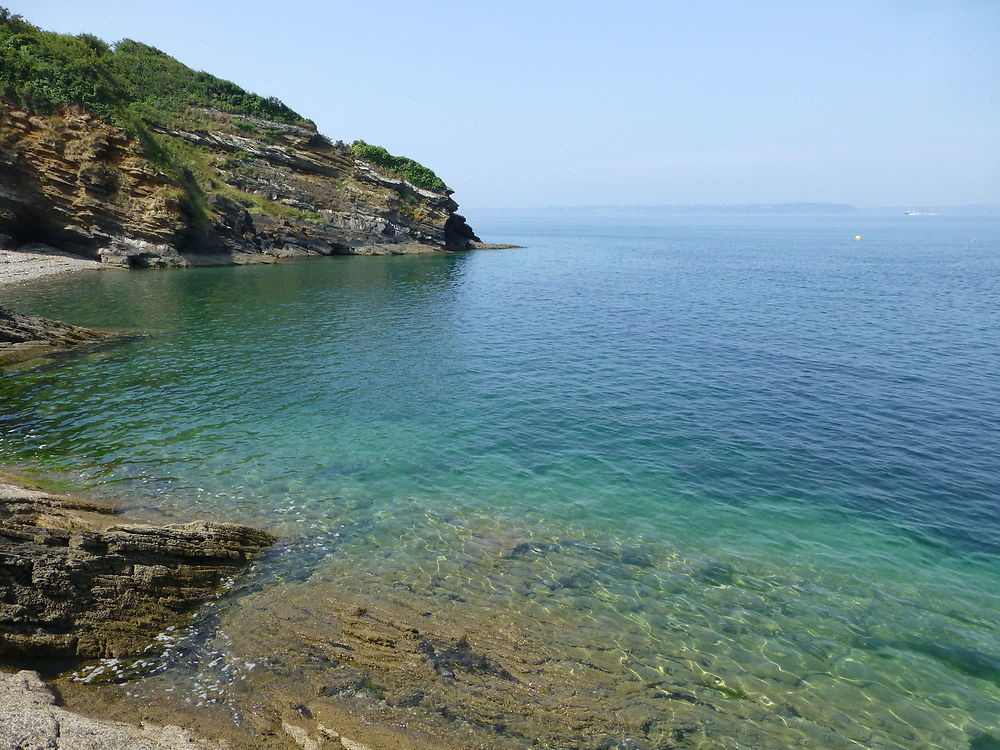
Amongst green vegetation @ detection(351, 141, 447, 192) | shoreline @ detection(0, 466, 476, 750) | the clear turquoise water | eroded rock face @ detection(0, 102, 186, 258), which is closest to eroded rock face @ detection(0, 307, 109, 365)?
the clear turquoise water

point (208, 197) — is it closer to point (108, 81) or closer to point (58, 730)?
point (108, 81)

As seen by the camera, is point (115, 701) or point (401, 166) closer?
point (115, 701)

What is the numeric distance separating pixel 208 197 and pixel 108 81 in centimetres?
1923

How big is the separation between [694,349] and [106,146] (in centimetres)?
6812

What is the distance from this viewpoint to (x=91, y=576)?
41.7 ft

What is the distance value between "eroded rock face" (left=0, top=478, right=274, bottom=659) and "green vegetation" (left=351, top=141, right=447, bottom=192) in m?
97.9

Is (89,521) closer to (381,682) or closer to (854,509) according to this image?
(381,682)

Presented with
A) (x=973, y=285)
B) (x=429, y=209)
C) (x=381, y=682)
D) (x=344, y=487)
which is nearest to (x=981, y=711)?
(x=381, y=682)

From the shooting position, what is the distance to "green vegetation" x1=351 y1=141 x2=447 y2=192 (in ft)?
336

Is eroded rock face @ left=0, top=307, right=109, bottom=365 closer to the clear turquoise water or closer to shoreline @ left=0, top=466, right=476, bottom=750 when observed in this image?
the clear turquoise water

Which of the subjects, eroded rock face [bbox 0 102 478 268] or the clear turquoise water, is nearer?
the clear turquoise water

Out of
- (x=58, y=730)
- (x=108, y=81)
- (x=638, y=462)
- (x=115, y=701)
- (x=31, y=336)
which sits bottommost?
(x=638, y=462)

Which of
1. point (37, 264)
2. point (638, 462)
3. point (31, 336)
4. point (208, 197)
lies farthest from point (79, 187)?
point (638, 462)

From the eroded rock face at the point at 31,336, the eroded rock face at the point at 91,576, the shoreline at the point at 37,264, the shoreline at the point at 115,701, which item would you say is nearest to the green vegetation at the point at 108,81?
the shoreline at the point at 37,264
